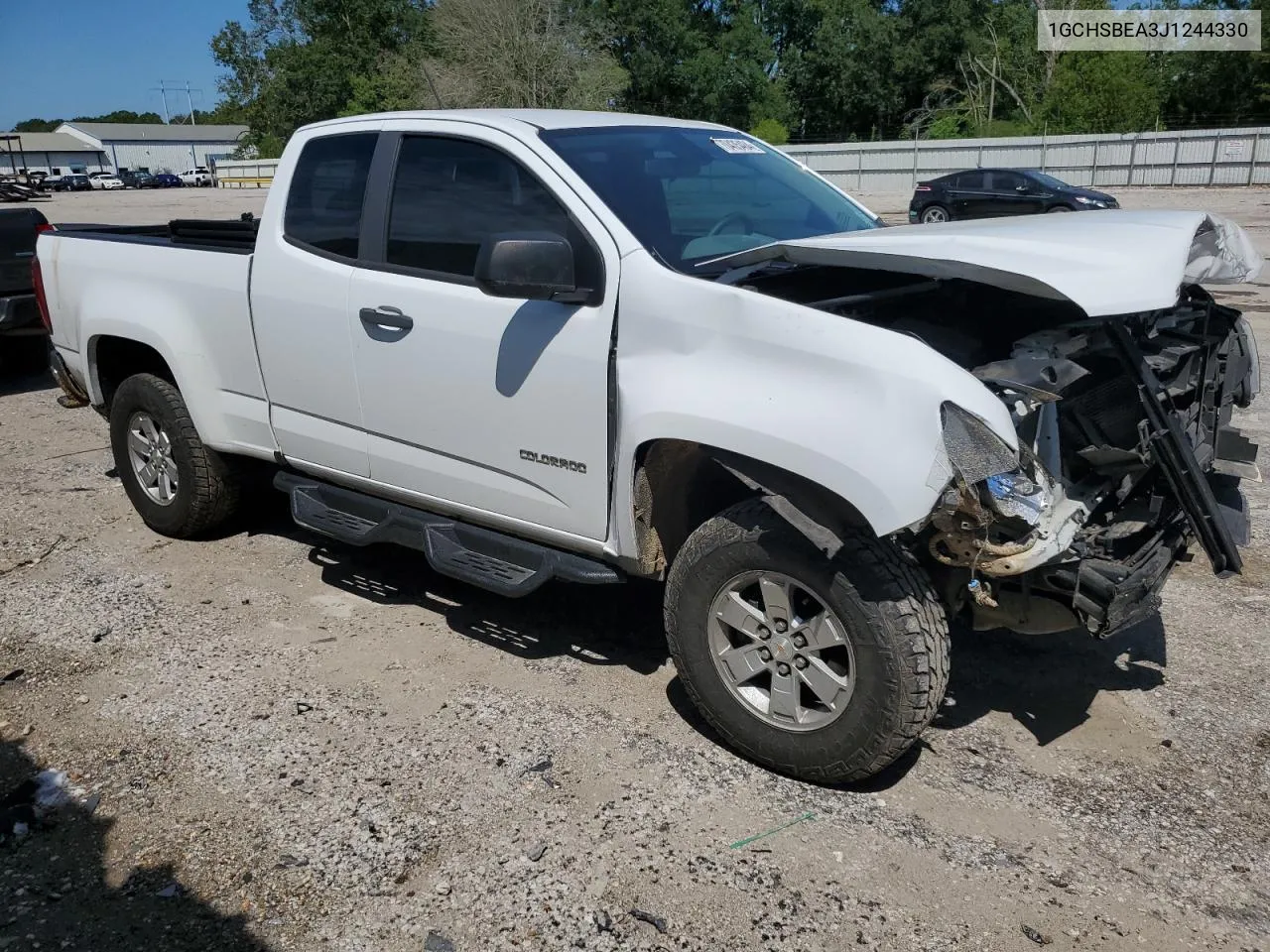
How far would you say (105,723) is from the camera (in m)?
3.85

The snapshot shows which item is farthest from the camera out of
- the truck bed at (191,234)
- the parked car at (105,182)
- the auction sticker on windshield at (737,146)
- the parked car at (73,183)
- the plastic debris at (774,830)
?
the parked car at (105,182)

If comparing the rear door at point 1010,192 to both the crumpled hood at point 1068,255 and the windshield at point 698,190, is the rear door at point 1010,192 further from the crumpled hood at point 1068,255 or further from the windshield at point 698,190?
the crumpled hood at point 1068,255

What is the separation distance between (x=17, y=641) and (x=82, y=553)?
1.04 meters

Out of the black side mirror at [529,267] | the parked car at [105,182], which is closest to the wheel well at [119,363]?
the black side mirror at [529,267]

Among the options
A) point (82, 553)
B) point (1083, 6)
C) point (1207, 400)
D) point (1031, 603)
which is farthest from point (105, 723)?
point (1083, 6)

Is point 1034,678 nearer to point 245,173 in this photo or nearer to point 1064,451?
point 1064,451

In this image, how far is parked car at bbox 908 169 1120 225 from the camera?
24.4 meters

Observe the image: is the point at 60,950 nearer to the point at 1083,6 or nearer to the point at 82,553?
the point at 82,553

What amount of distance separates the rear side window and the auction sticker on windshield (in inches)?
56.0

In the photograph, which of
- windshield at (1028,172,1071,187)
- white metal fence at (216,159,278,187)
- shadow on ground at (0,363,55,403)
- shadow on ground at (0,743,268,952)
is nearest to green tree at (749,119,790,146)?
windshield at (1028,172,1071,187)

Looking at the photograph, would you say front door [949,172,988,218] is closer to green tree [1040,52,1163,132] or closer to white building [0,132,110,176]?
green tree [1040,52,1163,132]

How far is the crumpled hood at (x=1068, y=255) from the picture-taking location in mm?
3004

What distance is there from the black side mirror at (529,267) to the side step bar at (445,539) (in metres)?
0.94

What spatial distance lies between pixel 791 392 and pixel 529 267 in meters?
0.94
